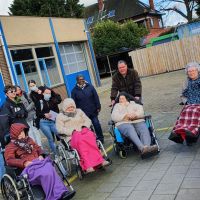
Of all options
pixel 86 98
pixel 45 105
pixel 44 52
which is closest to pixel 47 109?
pixel 45 105

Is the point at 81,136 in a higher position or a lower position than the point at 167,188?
higher

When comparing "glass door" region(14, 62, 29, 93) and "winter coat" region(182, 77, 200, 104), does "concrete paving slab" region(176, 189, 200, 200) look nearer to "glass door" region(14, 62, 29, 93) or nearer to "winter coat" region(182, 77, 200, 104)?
"winter coat" region(182, 77, 200, 104)

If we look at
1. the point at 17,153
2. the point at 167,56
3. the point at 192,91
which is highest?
the point at 192,91

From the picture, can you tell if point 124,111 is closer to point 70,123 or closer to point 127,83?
point 127,83

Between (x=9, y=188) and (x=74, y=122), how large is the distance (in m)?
1.90

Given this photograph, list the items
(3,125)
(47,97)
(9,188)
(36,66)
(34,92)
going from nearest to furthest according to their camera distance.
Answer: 1. (9,188)
2. (3,125)
3. (47,97)
4. (34,92)
5. (36,66)

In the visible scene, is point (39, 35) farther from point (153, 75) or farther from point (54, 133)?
point (54, 133)

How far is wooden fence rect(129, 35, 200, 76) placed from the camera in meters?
25.4

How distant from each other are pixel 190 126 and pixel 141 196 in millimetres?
1922

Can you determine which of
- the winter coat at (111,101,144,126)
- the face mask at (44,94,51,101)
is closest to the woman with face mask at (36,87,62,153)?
the face mask at (44,94,51,101)

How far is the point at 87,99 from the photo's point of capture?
8383 mm

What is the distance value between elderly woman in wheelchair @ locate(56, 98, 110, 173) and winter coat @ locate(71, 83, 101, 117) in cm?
107

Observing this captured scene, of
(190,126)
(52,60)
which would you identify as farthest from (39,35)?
(190,126)

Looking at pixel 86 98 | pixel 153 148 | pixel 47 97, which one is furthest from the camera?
pixel 86 98
